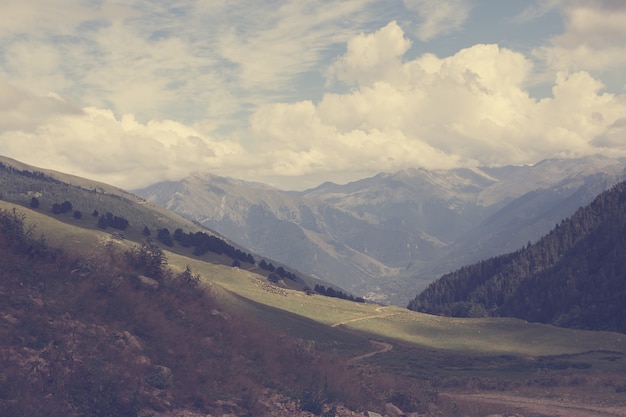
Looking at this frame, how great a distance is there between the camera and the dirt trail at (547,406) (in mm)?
43656

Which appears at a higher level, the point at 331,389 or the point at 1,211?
the point at 1,211

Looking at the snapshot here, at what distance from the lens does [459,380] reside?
62.2 metres

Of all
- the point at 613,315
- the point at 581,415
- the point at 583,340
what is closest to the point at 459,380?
the point at 581,415

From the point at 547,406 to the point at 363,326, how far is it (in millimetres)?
75735

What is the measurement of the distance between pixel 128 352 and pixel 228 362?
22.4 feet

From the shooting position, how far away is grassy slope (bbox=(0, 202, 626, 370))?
9925 centimetres

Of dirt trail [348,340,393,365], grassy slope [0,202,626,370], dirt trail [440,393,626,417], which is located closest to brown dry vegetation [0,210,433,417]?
dirt trail [440,393,626,417]

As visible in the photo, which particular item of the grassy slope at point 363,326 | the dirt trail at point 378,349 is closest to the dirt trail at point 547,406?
the dirt trail at point 378,349

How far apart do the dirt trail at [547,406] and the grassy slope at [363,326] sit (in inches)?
1280

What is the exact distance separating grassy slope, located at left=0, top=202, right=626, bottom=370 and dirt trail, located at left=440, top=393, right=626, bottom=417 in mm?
32518

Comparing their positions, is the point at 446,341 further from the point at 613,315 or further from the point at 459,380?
the point at 613,315

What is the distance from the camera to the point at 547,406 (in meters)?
47.4

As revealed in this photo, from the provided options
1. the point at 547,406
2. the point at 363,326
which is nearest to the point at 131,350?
the point at 547,406

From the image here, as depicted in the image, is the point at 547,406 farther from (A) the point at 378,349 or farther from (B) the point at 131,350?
(A) the point at 378,349
